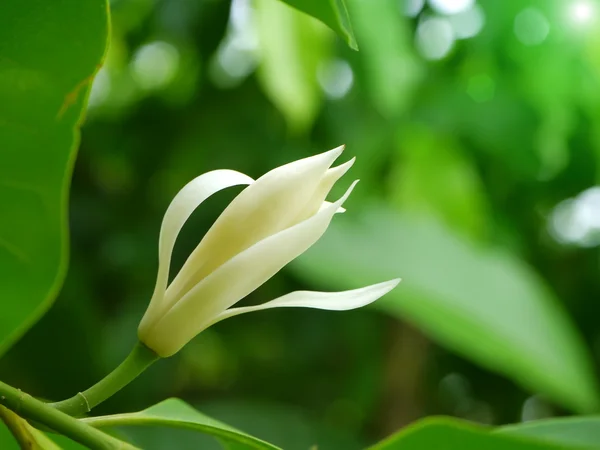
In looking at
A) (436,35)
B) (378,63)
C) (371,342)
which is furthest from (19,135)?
(371,342)

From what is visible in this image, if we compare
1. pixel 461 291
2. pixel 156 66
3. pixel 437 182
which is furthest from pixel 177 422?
pixel 156 66

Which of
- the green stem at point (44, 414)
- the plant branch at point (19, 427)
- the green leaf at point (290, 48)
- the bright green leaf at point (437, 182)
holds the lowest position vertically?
the plant branch at point (19, 427)

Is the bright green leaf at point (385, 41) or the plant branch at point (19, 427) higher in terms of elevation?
the bright green leaf at point (385, 41)

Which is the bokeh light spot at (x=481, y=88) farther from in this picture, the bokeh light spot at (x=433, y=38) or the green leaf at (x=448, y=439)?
the green leaf at (x=448, y=439)

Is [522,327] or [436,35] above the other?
[436,35]

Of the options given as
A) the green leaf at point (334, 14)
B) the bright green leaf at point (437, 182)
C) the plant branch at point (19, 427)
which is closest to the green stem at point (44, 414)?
the plant branch at point (19, 427)

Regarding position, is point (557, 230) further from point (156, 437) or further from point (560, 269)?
point (156, 437)
